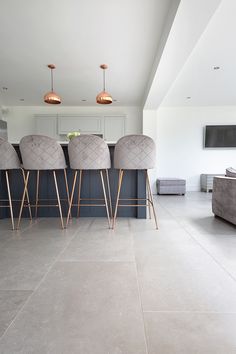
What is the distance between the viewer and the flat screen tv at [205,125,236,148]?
6262 mm

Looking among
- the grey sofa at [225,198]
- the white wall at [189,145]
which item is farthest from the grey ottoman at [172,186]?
the grey sofa at [225,198]

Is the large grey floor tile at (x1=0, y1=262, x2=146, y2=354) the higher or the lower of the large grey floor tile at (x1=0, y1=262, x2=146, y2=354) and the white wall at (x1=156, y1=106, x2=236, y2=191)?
the lower

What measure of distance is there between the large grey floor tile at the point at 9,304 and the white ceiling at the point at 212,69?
3.29 m

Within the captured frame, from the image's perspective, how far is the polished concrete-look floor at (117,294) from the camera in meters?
0.81

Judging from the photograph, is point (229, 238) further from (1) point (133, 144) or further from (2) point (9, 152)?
(2) point (9, 152)

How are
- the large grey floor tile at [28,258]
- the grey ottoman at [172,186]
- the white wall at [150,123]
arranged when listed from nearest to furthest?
the large grey floor tile at [28,258] → the grey ottoman at [172,186] → the white wall at [150,123]

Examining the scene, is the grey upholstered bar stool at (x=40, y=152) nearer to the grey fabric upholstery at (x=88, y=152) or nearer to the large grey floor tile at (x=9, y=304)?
the grey fabric upholstery at (x=88, y=152)

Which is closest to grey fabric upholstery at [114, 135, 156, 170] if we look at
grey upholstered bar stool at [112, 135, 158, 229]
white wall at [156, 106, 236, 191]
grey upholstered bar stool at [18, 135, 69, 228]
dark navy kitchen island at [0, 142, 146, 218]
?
grey upholstered bar stool at [112, 135, 158, 229]

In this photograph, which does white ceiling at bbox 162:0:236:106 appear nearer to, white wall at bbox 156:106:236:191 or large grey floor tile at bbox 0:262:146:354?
white wall at bbox 156:106:236:191

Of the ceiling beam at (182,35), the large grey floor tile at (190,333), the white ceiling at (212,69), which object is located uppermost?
the white ceiling at (212,69)

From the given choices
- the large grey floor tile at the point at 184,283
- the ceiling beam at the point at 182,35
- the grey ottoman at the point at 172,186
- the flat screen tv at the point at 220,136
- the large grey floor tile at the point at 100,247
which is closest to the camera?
the large grey floor tile at the point at 184,283

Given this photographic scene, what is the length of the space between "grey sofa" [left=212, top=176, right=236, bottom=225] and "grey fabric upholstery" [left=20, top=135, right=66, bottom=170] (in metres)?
2.08

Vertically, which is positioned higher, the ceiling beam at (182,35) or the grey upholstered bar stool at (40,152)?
the ceiling beam at (182,35)

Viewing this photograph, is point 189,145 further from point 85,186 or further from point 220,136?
point 85,186
